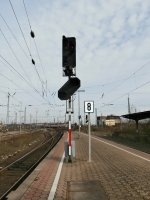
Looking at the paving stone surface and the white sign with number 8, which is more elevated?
the white sign with number 8

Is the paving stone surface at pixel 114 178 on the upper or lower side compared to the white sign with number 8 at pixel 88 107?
lower

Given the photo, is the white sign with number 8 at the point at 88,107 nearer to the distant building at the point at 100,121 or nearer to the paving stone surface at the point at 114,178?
the paving stone surface at the point at 114,178

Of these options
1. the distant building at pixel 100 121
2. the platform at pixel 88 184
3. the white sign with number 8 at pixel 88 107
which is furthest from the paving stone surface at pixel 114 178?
the distant building at pixel 100 121

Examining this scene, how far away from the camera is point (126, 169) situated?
587 inches

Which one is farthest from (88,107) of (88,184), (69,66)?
(88,184)

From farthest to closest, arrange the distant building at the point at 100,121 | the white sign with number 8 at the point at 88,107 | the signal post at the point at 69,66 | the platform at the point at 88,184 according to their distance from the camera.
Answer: the distant building at the point at 100,121 → the white sign with number 8 at the point at 88,107 → the signal post at the point at 69,66 → the platform at the point at 88,184

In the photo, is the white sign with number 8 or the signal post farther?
the white sign with number 8

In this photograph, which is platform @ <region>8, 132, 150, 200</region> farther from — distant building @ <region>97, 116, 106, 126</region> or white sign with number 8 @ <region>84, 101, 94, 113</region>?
distant building @ <region>97, 116, 106, 126</region>

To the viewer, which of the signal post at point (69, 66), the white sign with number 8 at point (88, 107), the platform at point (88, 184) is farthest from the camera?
the white sign with number 8 at point (88, 107)

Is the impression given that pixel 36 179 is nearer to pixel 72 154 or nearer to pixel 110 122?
pixel 72 154

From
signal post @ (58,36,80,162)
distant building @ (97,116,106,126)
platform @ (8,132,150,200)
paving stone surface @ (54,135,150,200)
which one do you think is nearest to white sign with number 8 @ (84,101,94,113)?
signal post @ (58,36,80,162)

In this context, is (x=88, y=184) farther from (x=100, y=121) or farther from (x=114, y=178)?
(x=100, y=121)

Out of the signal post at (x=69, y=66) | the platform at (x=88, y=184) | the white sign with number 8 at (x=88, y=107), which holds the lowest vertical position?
Result: the platform at (x=88, y=184)

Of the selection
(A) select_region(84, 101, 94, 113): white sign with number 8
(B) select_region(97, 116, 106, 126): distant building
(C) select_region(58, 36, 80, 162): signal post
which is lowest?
(A) select_region(84, 101, 94, 113): white sign with number 8
